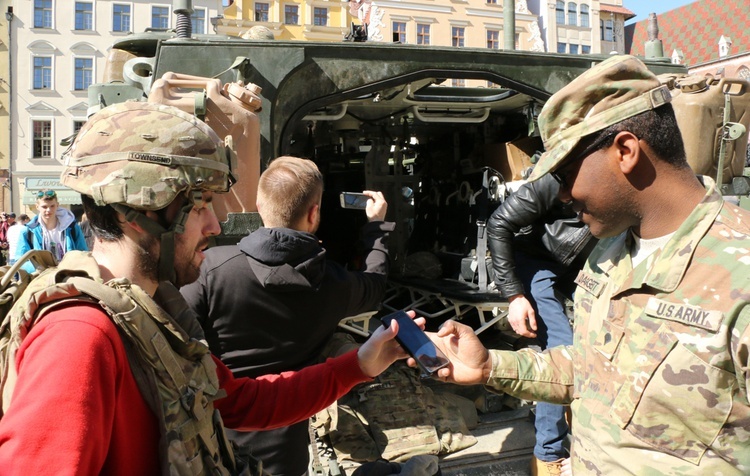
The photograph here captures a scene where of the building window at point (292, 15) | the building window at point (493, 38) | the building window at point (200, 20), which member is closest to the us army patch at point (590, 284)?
the building window at point (200, 20)

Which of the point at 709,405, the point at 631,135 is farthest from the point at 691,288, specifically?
the point at 631,135

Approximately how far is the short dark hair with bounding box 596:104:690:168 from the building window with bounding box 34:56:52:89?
109 feet

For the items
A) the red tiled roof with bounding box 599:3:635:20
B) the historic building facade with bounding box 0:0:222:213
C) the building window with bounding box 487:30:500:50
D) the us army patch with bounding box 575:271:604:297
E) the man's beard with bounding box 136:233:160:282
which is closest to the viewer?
the man's beard with bounding box 136:233:160:282

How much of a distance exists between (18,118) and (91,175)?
32.6 m

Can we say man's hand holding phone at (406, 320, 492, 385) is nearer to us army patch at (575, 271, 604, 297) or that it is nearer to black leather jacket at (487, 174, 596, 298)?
us army patch at (575, 271, 604, 297)

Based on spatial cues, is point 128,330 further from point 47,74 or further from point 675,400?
point 47,74

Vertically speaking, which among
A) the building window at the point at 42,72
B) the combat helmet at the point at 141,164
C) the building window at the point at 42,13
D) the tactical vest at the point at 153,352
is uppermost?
the building window at the point at 42,13

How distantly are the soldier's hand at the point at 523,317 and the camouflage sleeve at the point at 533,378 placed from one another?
1.52 metres

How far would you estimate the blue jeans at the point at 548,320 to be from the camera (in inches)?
143

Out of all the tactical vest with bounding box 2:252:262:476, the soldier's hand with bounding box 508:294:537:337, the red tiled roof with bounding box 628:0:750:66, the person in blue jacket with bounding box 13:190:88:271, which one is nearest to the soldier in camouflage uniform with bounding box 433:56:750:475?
the tactical vest with bounding box 2:252:262:476

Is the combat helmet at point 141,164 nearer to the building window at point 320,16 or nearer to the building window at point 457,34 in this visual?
the building window at point 320,16

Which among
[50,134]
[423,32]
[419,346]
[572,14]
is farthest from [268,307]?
[572,14]

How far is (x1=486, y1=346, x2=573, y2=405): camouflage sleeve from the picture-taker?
208 cm

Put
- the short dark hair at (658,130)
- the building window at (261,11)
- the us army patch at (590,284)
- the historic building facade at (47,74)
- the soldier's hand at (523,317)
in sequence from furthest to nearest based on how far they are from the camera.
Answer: the building window at (261,11) → the historic building facade at (47,74) → the soldier's hand at (523,317) → the us army patch at (590,284) → the short dark hair at (658,130)
